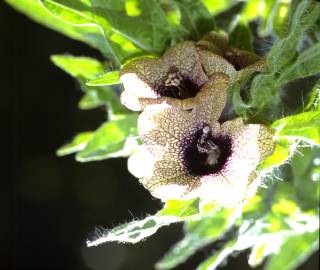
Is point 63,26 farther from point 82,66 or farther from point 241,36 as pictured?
point 241,36

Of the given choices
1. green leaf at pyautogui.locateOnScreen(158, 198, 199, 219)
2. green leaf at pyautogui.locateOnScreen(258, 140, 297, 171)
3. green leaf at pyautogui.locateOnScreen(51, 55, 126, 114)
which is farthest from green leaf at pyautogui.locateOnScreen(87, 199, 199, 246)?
green leaf at pyautogui.locateOnScreen(51, 55, 126, 114)

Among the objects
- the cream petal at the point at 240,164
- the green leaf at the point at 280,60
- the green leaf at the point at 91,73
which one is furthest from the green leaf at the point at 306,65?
the green leaf at the point at 91,73

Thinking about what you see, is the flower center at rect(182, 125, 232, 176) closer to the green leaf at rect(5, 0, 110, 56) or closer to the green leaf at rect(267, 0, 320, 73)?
the green leaf at rect(267, 0, 320, 73)

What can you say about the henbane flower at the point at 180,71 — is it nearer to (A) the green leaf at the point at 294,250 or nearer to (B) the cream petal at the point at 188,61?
(B) the cream petal at the point at 188,61

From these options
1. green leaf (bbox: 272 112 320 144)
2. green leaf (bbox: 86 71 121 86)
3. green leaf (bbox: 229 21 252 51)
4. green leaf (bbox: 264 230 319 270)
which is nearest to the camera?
green leaf (bbox: 272 112 320 144)

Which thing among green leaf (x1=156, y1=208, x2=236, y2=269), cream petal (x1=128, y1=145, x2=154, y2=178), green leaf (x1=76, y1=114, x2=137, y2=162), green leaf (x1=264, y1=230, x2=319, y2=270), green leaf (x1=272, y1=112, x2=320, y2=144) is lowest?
green leaf (x1=264, y1=230, x2=319, y2=270)

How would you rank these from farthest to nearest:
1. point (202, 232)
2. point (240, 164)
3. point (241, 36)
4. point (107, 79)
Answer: point (202, 232) < point (241, 36) < point (107, 79) < point (240, 164)

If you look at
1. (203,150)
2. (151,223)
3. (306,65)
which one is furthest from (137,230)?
(306,65)
